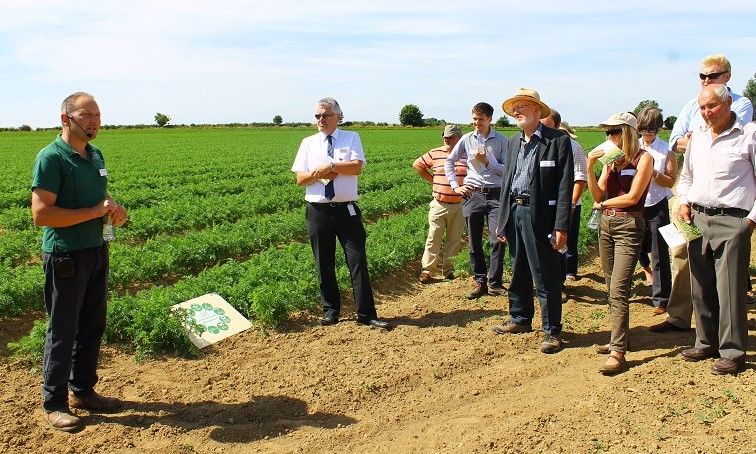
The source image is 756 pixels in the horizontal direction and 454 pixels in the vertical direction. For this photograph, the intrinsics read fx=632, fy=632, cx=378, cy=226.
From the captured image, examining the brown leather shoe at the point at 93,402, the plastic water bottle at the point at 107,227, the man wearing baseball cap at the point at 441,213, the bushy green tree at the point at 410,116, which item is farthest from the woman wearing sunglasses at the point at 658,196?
the bushy green tree at the point at 410,116

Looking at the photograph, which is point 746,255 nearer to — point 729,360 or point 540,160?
point 729,360

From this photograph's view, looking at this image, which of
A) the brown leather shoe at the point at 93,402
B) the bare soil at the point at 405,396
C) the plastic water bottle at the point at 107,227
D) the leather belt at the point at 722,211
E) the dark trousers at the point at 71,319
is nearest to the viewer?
the bare soil at the point at 405,396

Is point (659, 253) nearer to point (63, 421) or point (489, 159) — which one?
point (489, 159)

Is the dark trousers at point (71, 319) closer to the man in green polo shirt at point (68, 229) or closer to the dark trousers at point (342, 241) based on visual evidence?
the man in green polo shirt at point (68, 229)

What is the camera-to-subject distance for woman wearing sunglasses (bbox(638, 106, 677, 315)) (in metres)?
6.58

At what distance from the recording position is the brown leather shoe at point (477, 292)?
7.77 meters

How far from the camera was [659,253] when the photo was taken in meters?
6.99

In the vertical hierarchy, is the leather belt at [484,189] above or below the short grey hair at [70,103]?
below

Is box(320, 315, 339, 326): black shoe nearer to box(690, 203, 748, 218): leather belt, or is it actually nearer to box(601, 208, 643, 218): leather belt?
box(601, 208, 643, 218): leather belt

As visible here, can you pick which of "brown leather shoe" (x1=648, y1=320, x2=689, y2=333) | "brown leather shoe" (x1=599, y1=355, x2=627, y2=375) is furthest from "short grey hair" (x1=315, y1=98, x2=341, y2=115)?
"brown leather shoe" (x1=648, y1=320, x2=689, y2=333)

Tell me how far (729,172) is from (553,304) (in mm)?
1889

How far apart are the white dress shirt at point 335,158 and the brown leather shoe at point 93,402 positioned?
8.88 ft

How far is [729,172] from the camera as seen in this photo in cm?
489

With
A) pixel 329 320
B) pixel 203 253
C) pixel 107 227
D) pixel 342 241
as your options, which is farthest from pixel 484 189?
pixel 203 253
